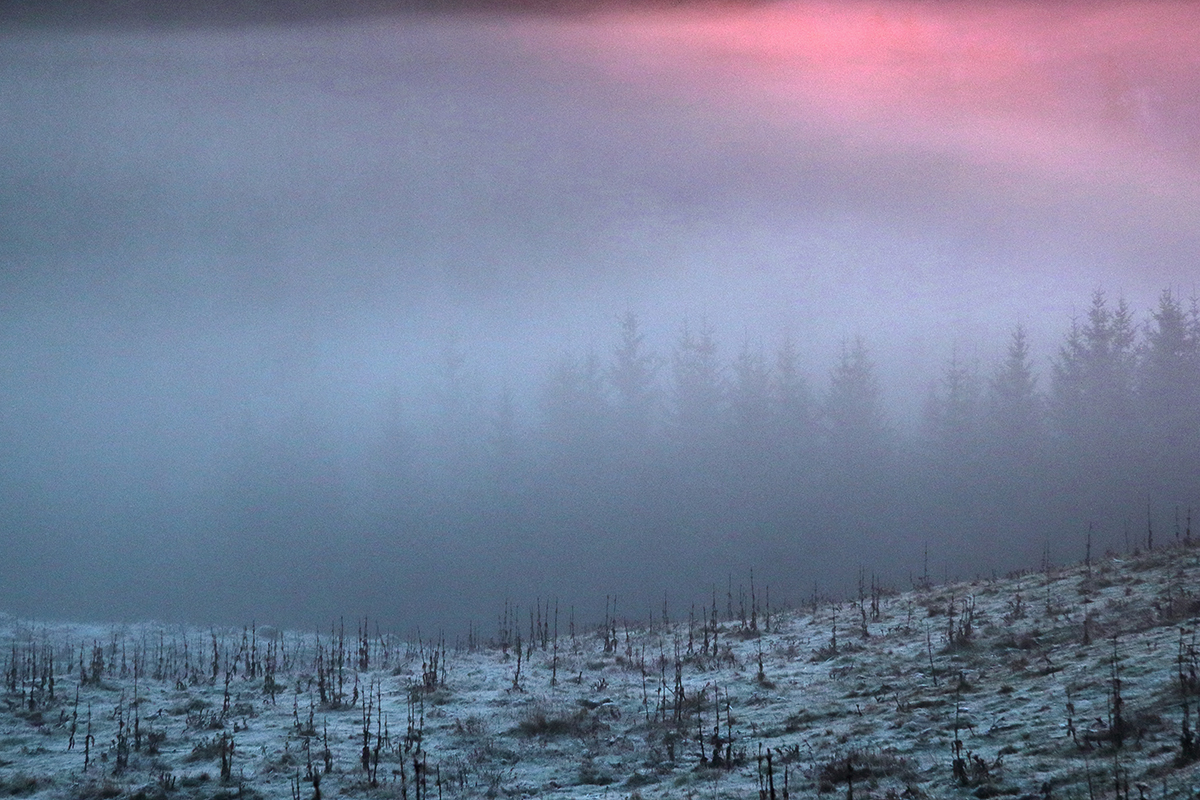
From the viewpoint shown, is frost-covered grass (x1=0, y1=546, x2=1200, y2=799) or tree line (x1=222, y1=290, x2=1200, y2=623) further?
tree line (x1=222, y1=290, x2=1200, y2=623)

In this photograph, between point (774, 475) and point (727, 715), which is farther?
point (774, 475)

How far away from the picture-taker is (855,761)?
1151 cm

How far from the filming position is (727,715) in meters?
14.8

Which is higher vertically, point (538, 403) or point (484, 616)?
point (538, 403)

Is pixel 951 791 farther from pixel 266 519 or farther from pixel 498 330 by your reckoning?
pixel 498 330

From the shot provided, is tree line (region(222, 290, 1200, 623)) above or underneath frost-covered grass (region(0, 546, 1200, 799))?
above

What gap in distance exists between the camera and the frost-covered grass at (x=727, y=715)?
36.1ft

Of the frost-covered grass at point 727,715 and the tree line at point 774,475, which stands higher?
the tree line at point 774,475

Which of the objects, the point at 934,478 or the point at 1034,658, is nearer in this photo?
the point at 1034,658

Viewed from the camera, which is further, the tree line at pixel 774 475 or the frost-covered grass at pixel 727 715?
the tree line at pixel 774 475

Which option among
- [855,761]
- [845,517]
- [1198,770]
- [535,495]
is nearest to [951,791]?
[855,761]

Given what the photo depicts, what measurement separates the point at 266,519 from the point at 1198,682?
255ft

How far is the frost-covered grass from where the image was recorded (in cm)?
1101

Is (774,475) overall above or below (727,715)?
above
